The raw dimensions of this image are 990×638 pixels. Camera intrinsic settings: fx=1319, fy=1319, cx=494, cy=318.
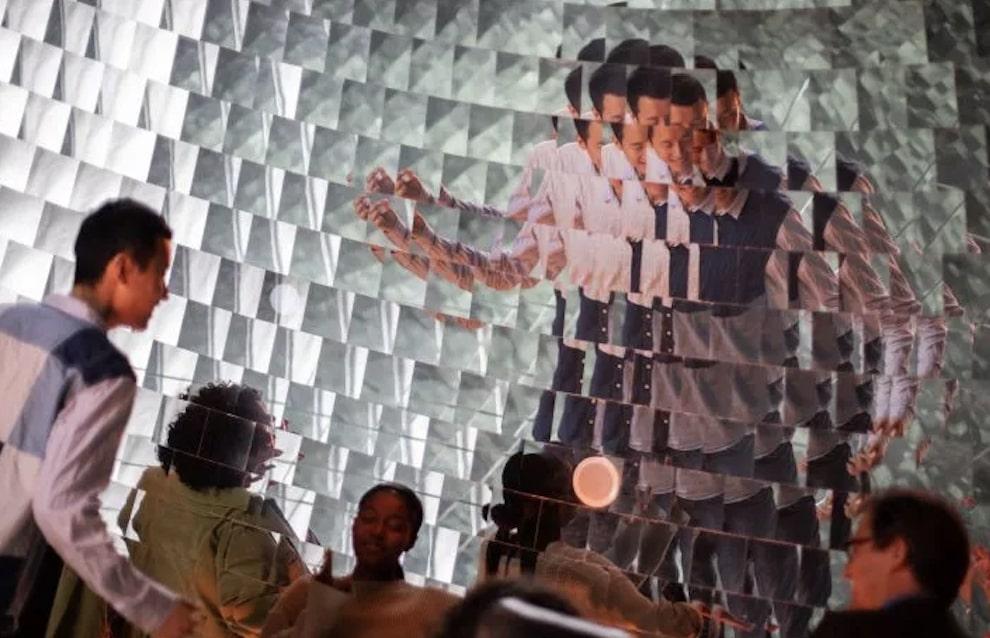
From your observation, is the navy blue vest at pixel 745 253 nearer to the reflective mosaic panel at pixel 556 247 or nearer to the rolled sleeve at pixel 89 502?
the reflective mosaic panel at pixel 556 247

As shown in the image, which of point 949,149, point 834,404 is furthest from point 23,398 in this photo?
point 949,149

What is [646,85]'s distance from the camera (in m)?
3.48

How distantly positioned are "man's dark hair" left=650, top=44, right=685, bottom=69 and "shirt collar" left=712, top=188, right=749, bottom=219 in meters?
0.38

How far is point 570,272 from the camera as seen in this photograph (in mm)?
3451

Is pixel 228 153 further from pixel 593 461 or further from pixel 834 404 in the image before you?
pixel 834 404

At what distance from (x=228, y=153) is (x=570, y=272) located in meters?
0.97

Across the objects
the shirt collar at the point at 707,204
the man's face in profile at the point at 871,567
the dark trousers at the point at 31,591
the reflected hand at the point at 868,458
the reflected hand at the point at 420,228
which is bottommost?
the dark trousers at the point at 31,591

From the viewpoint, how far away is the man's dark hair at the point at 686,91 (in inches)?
136

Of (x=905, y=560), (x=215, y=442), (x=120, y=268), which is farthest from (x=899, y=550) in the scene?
(x=215, y=442)

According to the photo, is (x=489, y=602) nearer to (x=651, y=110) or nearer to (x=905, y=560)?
(x=905, y=560)

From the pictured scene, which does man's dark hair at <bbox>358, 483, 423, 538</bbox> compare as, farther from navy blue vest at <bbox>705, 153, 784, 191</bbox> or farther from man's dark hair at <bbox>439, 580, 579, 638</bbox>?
man's dark hair at <bbox>439, 580, 579, 638</bbox>

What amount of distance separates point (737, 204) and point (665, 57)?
1.48ft

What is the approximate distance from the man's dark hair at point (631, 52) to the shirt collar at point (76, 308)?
5.46 feet

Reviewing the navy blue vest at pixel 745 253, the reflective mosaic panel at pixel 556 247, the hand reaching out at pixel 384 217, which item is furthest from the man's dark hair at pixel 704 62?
the hand reaching out at pixel 384 217
